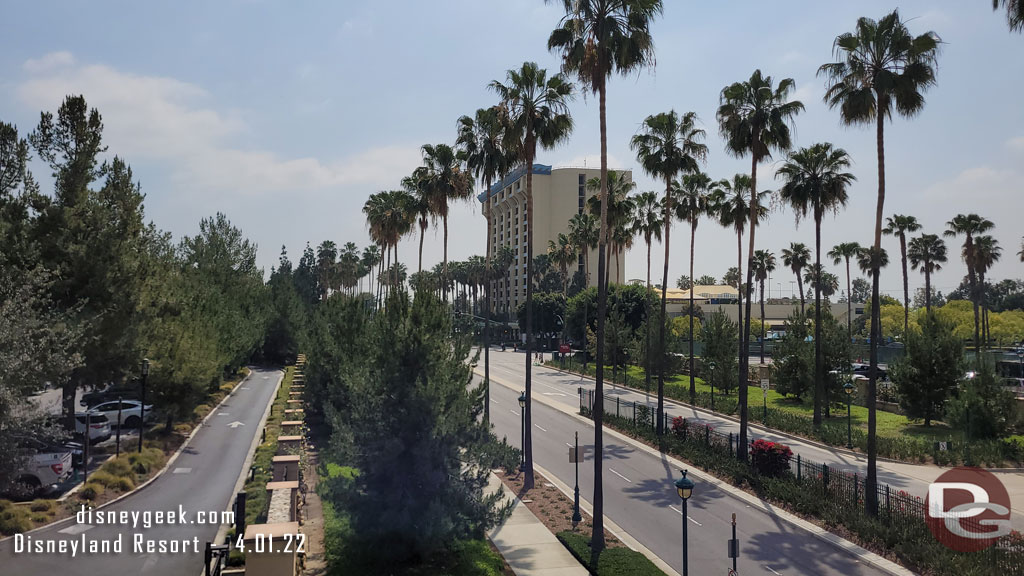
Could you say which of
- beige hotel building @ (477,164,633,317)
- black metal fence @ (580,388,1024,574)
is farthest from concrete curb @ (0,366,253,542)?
beige hotel building @ (477,164,633,317)

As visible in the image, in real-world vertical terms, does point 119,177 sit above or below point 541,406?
above

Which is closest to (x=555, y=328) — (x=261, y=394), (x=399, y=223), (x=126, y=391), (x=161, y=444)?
(x=399, y=223)

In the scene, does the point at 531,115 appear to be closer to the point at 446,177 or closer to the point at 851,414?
the point at 446,177

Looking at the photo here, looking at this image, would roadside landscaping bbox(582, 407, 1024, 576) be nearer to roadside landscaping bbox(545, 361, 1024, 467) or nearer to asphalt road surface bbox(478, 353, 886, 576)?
asphalt road surface bbox(478, 353, 886, 576)

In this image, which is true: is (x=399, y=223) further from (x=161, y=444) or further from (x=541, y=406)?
(x=161, y=444)

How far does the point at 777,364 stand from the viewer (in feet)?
150

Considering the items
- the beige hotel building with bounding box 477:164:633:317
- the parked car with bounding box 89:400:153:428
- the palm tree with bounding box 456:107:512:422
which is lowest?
the parked car with bounding box 89:400:153:428

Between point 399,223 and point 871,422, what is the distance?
133 ft

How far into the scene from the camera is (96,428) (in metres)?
28.9

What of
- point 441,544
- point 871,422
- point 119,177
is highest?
point 119,177

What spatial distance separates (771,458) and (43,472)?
25951 mm

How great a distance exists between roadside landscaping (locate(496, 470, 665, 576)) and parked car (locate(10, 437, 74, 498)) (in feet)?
51.4

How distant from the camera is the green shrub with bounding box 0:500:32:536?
17891 millimetres

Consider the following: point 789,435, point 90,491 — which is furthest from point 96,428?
point 789,435
